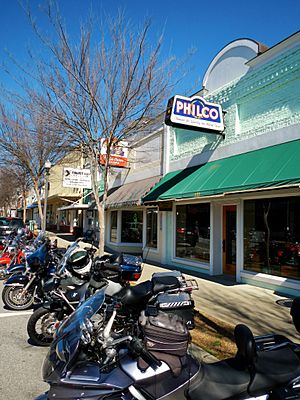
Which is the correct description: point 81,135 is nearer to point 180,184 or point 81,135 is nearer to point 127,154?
point 180,184

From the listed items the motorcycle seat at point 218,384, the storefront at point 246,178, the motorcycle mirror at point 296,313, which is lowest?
the motorcycle seat at point 218,384

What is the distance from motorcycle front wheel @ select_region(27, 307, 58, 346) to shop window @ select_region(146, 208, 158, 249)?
367 inches

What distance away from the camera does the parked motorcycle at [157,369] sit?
211 centimetres

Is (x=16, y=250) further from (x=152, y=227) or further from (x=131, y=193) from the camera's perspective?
(x=152, y=227)

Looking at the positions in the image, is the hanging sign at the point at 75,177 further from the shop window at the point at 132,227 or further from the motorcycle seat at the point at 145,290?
the motorcycle seat at the point at 145,290

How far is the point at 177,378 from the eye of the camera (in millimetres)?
2189

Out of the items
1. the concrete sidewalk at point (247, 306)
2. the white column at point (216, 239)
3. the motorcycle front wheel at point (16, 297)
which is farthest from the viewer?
the white column at point (216, 239)

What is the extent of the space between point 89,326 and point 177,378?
0.76 m

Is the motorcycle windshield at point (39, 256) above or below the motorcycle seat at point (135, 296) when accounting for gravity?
above

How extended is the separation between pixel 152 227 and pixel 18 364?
10601 millimetres

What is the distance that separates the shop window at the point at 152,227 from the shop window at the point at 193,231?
2.07m

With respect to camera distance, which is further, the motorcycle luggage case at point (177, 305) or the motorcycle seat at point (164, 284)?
the motorcycle seat at point (164, 284)

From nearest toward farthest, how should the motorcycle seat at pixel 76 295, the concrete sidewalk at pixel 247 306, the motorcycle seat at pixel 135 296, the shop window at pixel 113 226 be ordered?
the motorcycle seat at pixel 135 296 < the motorcycle seat at pixel 76 295 < the concrete sidewalk at pixel 247 306 < the shop window at pixel 113 226

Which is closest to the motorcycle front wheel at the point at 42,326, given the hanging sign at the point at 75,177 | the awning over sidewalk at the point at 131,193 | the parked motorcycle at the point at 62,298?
the parked motorcycle at the point at 62,298
